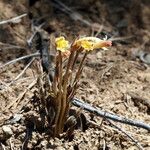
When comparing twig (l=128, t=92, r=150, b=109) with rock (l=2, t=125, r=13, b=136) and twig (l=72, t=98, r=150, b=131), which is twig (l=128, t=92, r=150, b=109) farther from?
rock (l=2, t=125, r=13, b=136)

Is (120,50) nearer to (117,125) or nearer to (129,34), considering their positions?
(129,34)

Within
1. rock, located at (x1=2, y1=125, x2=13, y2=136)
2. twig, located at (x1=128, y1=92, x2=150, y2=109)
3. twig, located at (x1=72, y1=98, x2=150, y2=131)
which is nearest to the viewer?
rock, located at (x1=2, y1=125, x2=13, y2=136)

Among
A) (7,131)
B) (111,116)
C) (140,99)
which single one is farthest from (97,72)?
(7,131)

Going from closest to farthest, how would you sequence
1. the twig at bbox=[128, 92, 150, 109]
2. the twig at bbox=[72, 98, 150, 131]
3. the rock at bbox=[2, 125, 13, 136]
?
the rock at bbox=[2, 125, 13, 136], the twig at bbox=[72, 98, 150, 131], the twig at bbox=[128, 92, 150, 109]

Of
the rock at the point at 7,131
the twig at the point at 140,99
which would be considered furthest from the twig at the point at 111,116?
the rock at the point at 7,131

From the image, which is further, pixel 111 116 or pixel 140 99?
pixel 140 99

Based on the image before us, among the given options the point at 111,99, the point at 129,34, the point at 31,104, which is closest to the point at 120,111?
the point at 111,99

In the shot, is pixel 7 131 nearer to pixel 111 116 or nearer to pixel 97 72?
pixel 111 116

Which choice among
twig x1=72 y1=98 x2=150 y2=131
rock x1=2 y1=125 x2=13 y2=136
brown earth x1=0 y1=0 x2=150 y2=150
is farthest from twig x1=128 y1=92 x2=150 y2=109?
rock x1=2 y1=125 x2=13 y2=136
